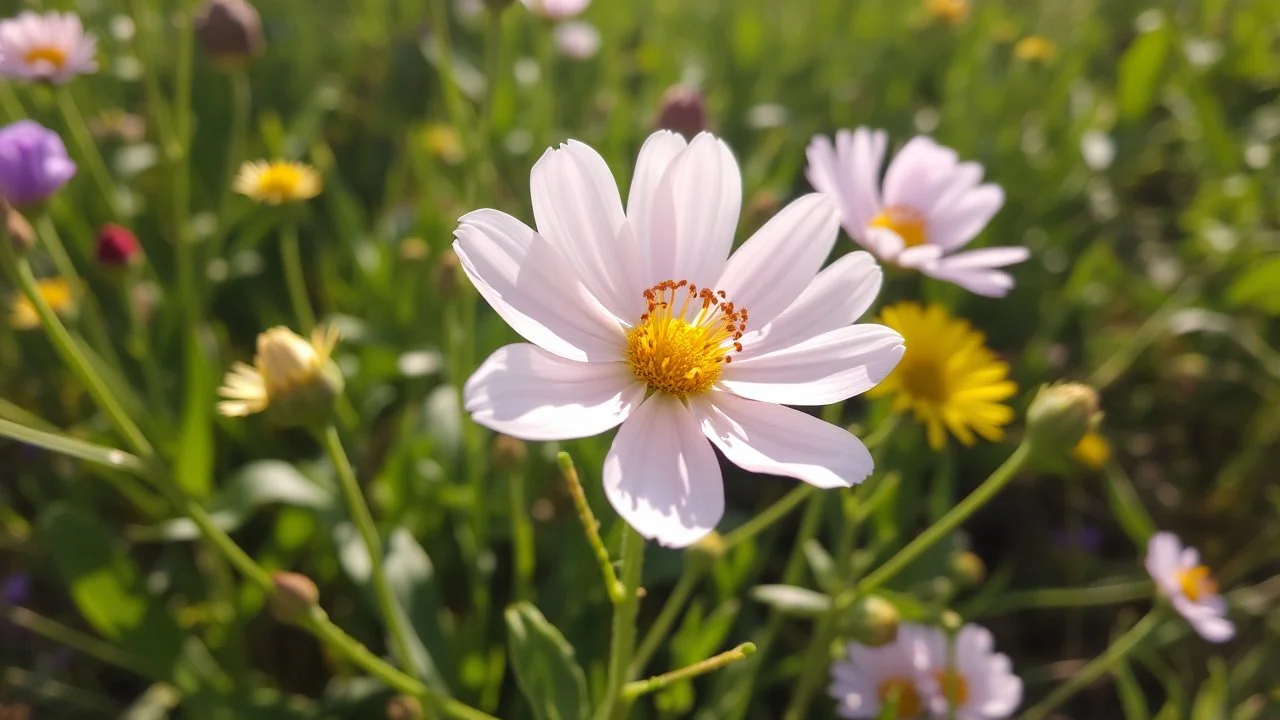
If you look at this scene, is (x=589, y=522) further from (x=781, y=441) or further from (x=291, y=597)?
(x=291, y=597)

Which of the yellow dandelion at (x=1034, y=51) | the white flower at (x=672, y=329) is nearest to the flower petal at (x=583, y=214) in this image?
the white flower at (x=672, y=329)

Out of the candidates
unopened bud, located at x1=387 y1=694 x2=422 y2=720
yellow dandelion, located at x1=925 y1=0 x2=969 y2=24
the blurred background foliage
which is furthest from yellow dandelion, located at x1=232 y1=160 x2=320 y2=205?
yellow dandelion, located at x1=925 y1=0 x2=969 y2=24

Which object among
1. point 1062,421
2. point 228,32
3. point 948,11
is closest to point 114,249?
point 228,32

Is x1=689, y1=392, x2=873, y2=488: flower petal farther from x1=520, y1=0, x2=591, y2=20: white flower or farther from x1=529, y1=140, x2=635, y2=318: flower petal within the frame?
x1=520, y1=0, x2=591, y2=20: white flower

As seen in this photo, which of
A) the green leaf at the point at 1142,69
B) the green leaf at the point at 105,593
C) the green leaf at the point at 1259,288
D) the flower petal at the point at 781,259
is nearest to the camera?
the flower petal at the point at 781,259

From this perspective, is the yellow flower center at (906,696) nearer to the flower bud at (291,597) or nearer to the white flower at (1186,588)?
the white flower at (1186,588)

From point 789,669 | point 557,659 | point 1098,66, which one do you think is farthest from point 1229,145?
point 557,659
